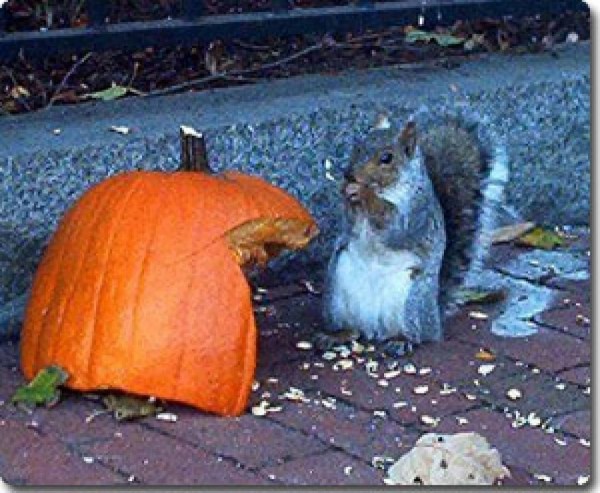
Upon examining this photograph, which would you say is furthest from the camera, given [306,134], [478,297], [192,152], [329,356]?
[306,134]

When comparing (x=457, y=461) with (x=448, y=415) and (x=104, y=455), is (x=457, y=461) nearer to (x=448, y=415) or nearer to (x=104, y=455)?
(x=448, y=415)

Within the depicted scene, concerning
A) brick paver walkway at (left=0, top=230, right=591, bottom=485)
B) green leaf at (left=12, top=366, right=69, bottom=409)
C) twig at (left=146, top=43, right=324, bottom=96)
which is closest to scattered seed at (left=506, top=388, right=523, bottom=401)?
brick paver walkway at (left=0, top=230, right=591, bottom=485)

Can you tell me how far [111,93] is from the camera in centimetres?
492

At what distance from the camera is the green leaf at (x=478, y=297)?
4.65 meters

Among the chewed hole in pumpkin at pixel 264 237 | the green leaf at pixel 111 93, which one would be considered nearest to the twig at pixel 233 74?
the green leaf at pixel 111 93

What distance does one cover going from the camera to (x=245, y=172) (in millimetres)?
4656

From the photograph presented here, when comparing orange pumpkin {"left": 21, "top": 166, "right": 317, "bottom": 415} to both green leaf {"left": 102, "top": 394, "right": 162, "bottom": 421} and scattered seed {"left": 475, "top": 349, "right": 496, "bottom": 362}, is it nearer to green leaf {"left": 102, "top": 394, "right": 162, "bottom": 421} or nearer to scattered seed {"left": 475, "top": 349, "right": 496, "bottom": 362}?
green leaf {"left": 102, "top": 394, "right": 162, "bottom": 421}

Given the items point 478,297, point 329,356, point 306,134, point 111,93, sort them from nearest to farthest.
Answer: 1. point 329,356
2. point 478,297
3. point 306,134
4. point 111,93

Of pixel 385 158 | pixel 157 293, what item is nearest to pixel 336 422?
pixel 157 293

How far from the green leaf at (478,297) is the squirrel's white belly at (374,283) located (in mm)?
365

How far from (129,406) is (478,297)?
1183 mm

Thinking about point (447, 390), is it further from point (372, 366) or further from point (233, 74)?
point (233, 74)

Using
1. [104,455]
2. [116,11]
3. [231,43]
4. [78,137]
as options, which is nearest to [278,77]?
[231,43]

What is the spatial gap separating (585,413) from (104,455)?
1.06 metres
